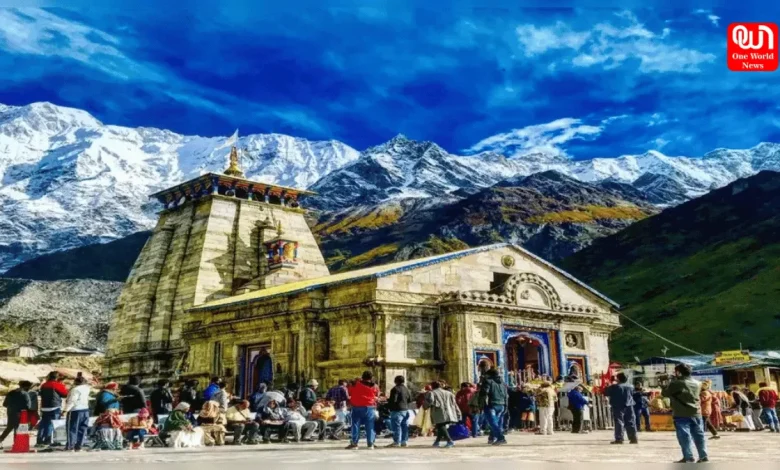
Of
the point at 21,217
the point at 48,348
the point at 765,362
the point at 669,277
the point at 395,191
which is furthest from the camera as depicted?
the point at 395,191

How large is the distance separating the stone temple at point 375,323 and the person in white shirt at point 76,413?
960 centimetres

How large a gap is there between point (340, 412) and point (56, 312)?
71.8 meters

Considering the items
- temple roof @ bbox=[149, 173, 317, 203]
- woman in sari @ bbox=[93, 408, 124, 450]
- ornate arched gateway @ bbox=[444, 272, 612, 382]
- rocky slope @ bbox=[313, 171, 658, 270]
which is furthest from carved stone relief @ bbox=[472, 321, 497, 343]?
rocky slope @ bbox=[313, 171, 658, 270]

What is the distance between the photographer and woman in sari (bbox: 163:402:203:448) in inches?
690

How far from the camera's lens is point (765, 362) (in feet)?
119

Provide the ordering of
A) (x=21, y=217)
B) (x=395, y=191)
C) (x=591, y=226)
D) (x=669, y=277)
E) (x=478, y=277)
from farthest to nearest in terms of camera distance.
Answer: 1. (x=395, y=191)
2. (x=21, y=217)
3. (x=591, y=226)
4. (x=669, y=277)
5. (x=478, y=277)

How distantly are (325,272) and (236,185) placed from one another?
22.4ft

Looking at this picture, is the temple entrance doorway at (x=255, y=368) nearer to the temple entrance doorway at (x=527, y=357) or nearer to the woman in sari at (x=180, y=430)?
the temple entrance doorway at (x=527, y=357)

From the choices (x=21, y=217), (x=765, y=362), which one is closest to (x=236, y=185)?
(x=765, y=362)

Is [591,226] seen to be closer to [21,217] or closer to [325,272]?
[325,272]

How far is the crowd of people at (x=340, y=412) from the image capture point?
16078 millimetres

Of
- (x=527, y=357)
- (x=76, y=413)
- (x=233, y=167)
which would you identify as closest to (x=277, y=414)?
(x=76, y=413)

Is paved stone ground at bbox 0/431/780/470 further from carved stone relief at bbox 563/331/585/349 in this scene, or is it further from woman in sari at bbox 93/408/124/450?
carved stone relief at bbox 563/331/585/349

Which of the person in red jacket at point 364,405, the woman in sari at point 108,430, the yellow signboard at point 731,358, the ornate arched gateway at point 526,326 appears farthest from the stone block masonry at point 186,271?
the person in red jacket at point 364,405
